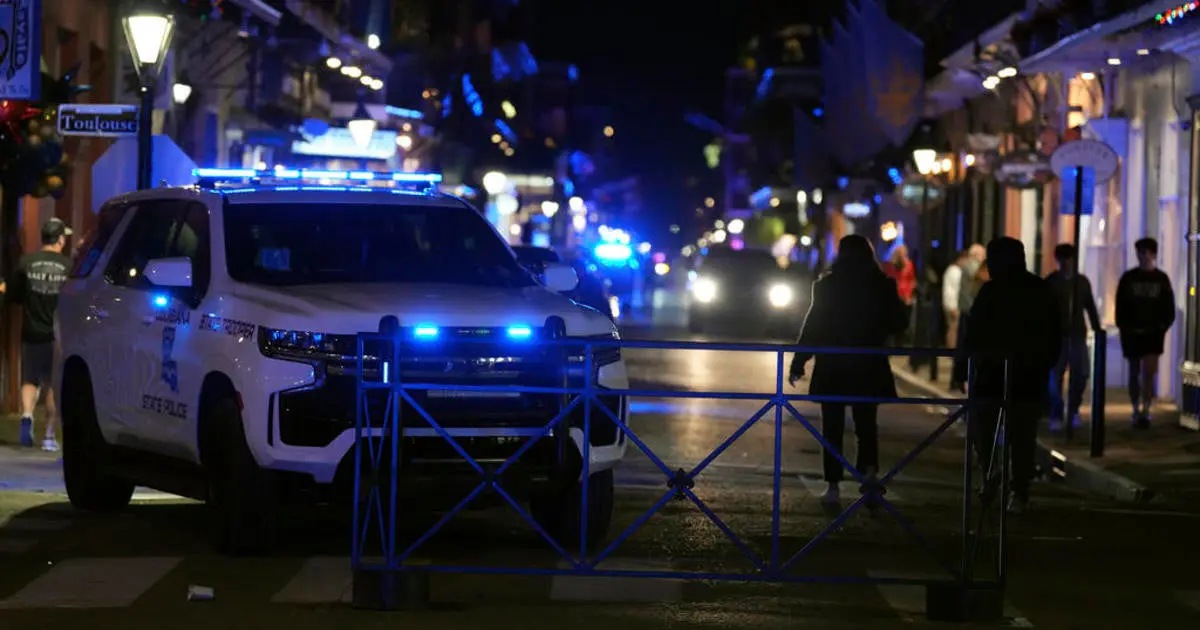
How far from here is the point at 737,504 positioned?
13875 mm

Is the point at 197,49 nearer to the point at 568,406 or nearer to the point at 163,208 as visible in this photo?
the point at 163,208

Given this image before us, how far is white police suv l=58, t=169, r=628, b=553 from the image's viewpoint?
10305 millimetres

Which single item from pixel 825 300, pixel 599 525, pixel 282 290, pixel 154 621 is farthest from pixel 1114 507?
pixel 154 621

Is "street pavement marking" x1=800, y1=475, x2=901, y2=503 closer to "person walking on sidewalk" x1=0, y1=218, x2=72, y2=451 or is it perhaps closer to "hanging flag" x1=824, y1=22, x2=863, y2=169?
"person walking on sidewalk" x1=0, y1=218, x2=72, y2=451

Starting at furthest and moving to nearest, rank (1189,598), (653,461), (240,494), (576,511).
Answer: (576,511), (240,494), (1189,598), (653,461)

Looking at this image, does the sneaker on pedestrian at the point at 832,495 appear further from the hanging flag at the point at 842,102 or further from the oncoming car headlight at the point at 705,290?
the hanging flag at the point at 842,102

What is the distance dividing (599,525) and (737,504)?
2698mm

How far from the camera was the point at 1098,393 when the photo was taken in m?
17.9

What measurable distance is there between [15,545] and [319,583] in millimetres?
2170

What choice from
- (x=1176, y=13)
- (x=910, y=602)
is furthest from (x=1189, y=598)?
(x=1176, y=13)

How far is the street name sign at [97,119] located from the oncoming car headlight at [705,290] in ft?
79.2

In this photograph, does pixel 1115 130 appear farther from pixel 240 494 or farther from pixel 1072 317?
pixel 240 494

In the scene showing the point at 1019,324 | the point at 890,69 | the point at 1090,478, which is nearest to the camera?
the point at 1019,324

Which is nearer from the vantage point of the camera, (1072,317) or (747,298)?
(1072,317)
